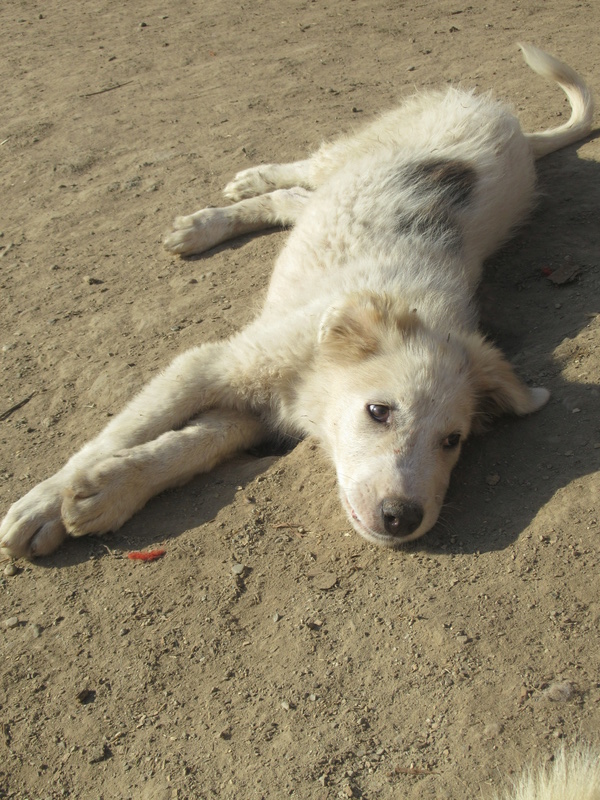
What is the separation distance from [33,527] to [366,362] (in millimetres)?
1533

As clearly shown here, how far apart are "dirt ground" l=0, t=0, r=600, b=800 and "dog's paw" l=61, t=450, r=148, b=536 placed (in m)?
0.08

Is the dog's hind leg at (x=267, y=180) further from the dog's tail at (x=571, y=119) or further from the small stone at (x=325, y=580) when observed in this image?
the small stone at (x=325, y=580)

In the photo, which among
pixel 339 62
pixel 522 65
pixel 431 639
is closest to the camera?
pixel 431 639

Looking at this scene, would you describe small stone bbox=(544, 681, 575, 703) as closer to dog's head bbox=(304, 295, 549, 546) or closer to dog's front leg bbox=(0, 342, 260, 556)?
dog's head bbox=(304, 295, 549, 546)

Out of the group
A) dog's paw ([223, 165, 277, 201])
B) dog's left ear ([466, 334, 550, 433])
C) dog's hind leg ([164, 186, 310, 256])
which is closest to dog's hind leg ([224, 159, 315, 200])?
dog's paw ([223, 165, 277, 201])

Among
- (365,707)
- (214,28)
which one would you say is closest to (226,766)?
(365,707)

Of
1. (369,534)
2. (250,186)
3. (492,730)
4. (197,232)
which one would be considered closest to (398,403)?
(369,534)

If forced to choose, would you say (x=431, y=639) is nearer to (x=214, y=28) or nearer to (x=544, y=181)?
(x=544, y=181)

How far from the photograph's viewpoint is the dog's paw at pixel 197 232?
5.32 meters

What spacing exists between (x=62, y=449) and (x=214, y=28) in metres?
6.72

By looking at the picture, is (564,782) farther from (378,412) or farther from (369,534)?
(378,412)

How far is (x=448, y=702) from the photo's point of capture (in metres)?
2.39

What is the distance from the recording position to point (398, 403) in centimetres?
324

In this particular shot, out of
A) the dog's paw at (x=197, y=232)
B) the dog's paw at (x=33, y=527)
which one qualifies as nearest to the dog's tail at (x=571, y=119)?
the dog's paw at (x=197, y=232)
